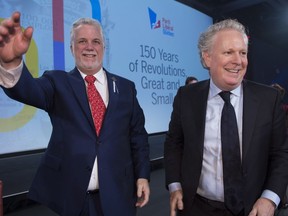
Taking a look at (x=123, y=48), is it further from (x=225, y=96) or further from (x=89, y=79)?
(x=225, y=96)

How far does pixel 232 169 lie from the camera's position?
116 centimetres

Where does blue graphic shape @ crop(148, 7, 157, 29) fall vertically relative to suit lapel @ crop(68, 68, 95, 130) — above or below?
above

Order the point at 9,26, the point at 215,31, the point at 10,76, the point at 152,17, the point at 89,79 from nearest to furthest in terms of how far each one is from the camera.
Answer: the point at 9,26 → the point at 10,76 → the point at 215,31 → the point at 89,79 → the point at 152,17

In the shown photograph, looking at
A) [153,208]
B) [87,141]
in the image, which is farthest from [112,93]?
[153,208]

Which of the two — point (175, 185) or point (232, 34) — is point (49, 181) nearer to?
point (175, 185)

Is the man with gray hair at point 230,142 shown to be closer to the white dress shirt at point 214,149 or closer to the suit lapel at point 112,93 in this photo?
the white dress shirt at point 214,149

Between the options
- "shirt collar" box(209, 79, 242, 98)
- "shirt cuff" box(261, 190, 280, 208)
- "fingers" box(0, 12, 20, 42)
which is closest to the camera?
"fingers" box(0, 12, 20, 42)

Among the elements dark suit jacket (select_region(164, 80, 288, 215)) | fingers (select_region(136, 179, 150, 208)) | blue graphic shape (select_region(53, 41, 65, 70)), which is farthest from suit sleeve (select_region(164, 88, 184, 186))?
blue graphic shape (select_region(53, 41, 65, 70))

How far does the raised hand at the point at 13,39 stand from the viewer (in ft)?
2.65

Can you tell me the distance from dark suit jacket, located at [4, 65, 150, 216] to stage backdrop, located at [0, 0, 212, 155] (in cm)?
162

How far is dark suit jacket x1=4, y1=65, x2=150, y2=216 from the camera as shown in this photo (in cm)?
126

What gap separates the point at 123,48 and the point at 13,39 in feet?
10.2

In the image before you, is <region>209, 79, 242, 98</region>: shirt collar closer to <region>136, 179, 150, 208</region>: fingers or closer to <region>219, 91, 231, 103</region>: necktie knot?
<region>219, 91, 231, 103</region>: necktie knot

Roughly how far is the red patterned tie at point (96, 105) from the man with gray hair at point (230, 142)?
37 centimetres
